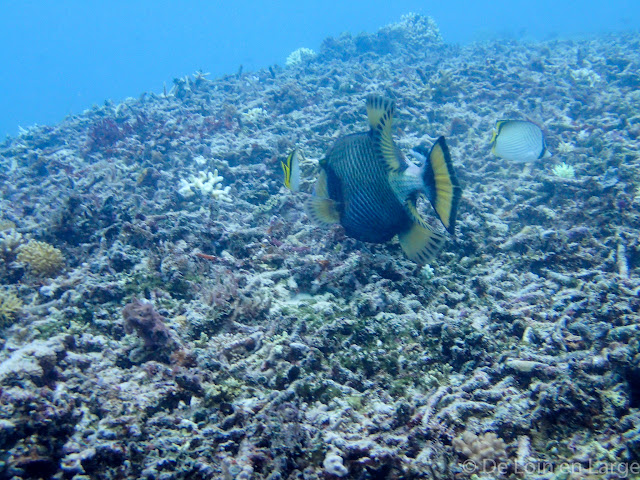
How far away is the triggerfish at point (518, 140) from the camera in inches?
170

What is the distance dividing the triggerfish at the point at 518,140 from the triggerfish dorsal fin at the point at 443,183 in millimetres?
2466

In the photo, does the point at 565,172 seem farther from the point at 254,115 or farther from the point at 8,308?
the point at 8,308

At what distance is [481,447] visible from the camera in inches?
67.6

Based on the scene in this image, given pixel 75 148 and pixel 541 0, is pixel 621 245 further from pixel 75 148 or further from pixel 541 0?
pixel 541 0

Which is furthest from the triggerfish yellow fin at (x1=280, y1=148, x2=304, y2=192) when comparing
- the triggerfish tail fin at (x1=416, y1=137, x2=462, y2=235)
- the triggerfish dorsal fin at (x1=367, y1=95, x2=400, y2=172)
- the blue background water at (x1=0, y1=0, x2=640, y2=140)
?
the blue background water at (x1=0, y1=0, x2=640, y2=140)

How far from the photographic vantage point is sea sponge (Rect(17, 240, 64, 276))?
3498 mm

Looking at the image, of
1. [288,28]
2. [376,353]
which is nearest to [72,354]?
[376,353]

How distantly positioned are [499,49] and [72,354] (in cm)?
1664

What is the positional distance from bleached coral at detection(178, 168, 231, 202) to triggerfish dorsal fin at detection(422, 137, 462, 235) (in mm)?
3097

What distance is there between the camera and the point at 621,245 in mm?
3336

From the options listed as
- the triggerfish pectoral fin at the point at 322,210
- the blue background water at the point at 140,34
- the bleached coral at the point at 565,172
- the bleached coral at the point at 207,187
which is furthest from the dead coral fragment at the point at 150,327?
the blue background water at the point at 140,34

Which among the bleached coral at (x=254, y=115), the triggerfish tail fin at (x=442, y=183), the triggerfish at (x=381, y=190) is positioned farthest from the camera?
the bleached coral at (x=254, y=115)

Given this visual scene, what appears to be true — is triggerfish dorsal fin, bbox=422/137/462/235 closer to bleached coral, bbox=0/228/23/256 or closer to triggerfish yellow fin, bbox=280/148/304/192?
triggerfish yellow fin, bbox=280/148/304/192

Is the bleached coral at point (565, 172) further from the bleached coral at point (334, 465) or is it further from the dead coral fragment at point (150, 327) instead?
the dead coral fragment at point (150, 327)
